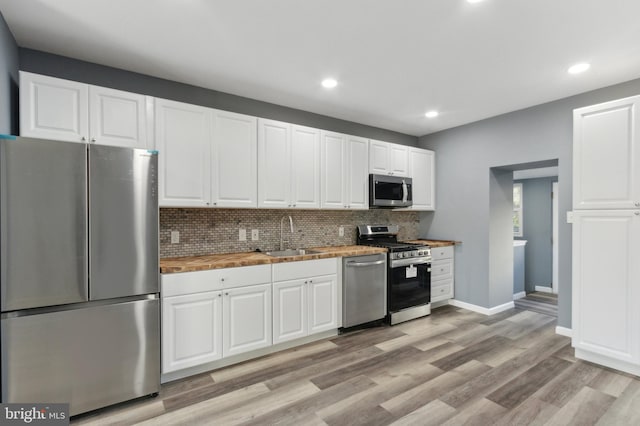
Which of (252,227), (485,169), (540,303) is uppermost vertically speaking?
(485,169)

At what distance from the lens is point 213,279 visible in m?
2.61

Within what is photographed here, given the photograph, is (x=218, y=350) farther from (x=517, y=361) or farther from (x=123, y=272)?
(x=517, y=361)

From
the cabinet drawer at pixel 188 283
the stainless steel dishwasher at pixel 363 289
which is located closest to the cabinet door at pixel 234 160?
the cabinet drawer at pixel 188 283

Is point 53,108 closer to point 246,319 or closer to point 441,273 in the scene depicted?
point 246,319

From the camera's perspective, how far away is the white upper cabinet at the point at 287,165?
325 centimetres

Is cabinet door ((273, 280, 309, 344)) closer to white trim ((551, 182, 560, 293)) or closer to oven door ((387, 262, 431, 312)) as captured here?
oven door ((387, 262, 431, 312))

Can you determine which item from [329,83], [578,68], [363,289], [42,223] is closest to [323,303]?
[363,289]

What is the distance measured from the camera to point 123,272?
214 cm

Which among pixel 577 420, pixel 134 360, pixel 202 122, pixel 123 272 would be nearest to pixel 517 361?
pixel 577 420

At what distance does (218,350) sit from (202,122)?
6.71 feet

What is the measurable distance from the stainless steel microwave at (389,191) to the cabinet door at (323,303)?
4.28 ft

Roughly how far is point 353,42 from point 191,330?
262 centimetres

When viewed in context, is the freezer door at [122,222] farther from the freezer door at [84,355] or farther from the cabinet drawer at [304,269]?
the cabinet drawer at [304,269]

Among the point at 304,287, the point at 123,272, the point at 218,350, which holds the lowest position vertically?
the point at 218,350
